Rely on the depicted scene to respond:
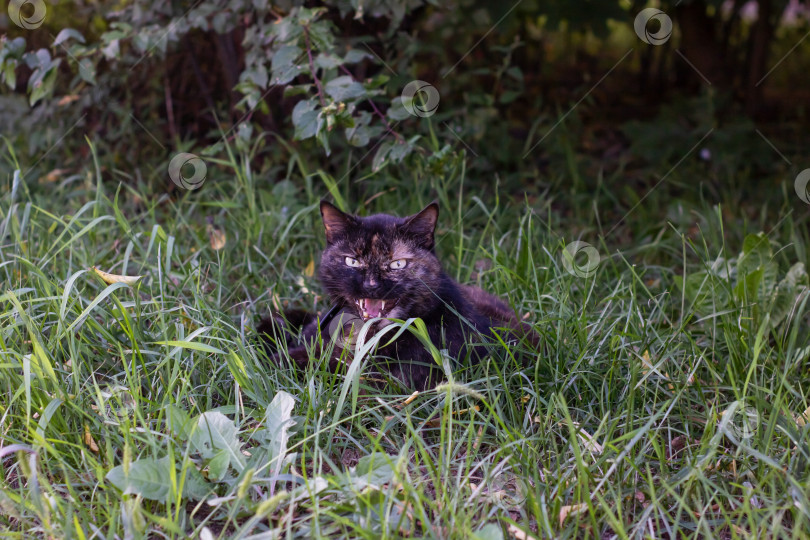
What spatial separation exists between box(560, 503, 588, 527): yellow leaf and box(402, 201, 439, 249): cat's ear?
102 cm

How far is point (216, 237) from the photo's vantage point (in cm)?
328

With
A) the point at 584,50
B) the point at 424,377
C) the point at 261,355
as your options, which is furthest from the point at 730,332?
the point at 584,50

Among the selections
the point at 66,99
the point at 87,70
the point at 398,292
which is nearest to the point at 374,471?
the point at 398,292

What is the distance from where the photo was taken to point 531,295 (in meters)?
2.73

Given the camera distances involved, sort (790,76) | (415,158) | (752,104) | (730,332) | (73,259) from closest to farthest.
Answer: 1. (730,332)
2. (73,259)
3. (415,158)
4. (752,104)
5. (790,76)

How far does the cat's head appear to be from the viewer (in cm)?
230

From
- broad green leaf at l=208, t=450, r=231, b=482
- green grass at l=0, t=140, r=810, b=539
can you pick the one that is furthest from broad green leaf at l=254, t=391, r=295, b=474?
broad green leaf at l=208, t=450, r=231, b=482

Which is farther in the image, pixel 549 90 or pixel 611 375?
pixel 549 90

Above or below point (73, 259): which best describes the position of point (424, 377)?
above

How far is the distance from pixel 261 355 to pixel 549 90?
4431mm

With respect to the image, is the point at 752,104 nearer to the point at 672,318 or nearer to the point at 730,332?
the point at 672,318

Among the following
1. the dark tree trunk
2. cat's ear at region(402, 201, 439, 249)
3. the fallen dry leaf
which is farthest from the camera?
the dark tree trunk

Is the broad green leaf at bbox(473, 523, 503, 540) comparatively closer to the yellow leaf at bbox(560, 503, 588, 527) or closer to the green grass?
the green grass

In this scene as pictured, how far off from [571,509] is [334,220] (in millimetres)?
1203
